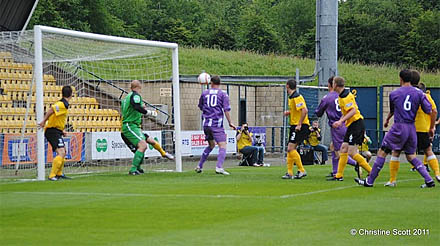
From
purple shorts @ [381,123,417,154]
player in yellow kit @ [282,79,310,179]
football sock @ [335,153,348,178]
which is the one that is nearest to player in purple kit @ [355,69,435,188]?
purple shorts @ [381,123,417,154]

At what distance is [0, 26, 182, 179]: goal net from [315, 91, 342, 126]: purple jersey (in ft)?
16.8

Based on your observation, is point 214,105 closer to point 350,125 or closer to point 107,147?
point 350,125

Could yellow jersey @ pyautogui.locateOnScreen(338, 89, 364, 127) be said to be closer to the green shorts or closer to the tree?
the green shorts

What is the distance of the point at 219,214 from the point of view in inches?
375

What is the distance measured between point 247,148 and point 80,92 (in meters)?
6.11

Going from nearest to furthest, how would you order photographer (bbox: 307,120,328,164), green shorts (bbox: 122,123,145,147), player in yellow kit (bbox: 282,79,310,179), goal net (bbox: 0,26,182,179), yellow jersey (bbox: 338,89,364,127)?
1. yellow jersey (bbox: 338,89,364,127)
2. player in yellow kit (bbox: 282,79,310,179)
3. green shorts (bbox: 122,123,145,147)
4. goal net (bbox: 0,26,182,179)
5. photographer (bbox: 307,120,328,164)

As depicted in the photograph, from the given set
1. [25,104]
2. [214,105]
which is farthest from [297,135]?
[25,104]

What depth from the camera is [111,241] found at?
24.5ft

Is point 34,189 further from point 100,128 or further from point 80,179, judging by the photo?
point 100,128

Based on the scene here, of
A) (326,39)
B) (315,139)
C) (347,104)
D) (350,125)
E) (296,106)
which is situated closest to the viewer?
(347,104)

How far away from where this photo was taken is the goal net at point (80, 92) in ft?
62.3

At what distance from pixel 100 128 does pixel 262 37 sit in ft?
192

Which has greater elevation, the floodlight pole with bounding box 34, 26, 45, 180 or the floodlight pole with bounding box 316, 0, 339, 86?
the floodlight pole with bounding box 316, 0, 339, 86

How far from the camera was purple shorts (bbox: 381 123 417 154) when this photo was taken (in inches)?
507
